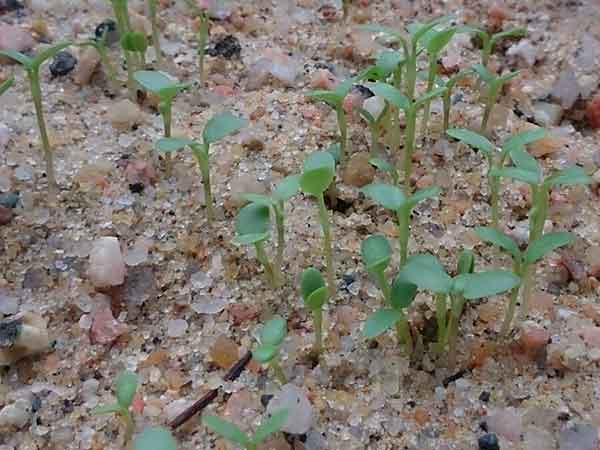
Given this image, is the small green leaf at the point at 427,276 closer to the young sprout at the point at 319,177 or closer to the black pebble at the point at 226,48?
the young sprout at the point at 319,177

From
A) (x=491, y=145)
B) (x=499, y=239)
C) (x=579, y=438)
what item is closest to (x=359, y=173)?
(x=491, y=145)

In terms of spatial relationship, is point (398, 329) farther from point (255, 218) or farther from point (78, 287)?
point (78, 287)

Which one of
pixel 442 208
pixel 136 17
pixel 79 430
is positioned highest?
pixel 136 17

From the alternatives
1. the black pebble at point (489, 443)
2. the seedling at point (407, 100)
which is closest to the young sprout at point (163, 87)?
the seedling at point (407, 100)

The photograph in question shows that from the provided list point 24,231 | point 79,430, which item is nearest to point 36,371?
point 79,430

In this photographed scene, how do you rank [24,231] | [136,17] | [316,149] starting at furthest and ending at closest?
[136,17] → [316,149] → [24,231]

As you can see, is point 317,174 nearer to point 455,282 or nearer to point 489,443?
point 455,282

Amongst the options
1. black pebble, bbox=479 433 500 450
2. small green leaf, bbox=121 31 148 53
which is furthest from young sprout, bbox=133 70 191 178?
black pebble, bbox=479 433 500 450
